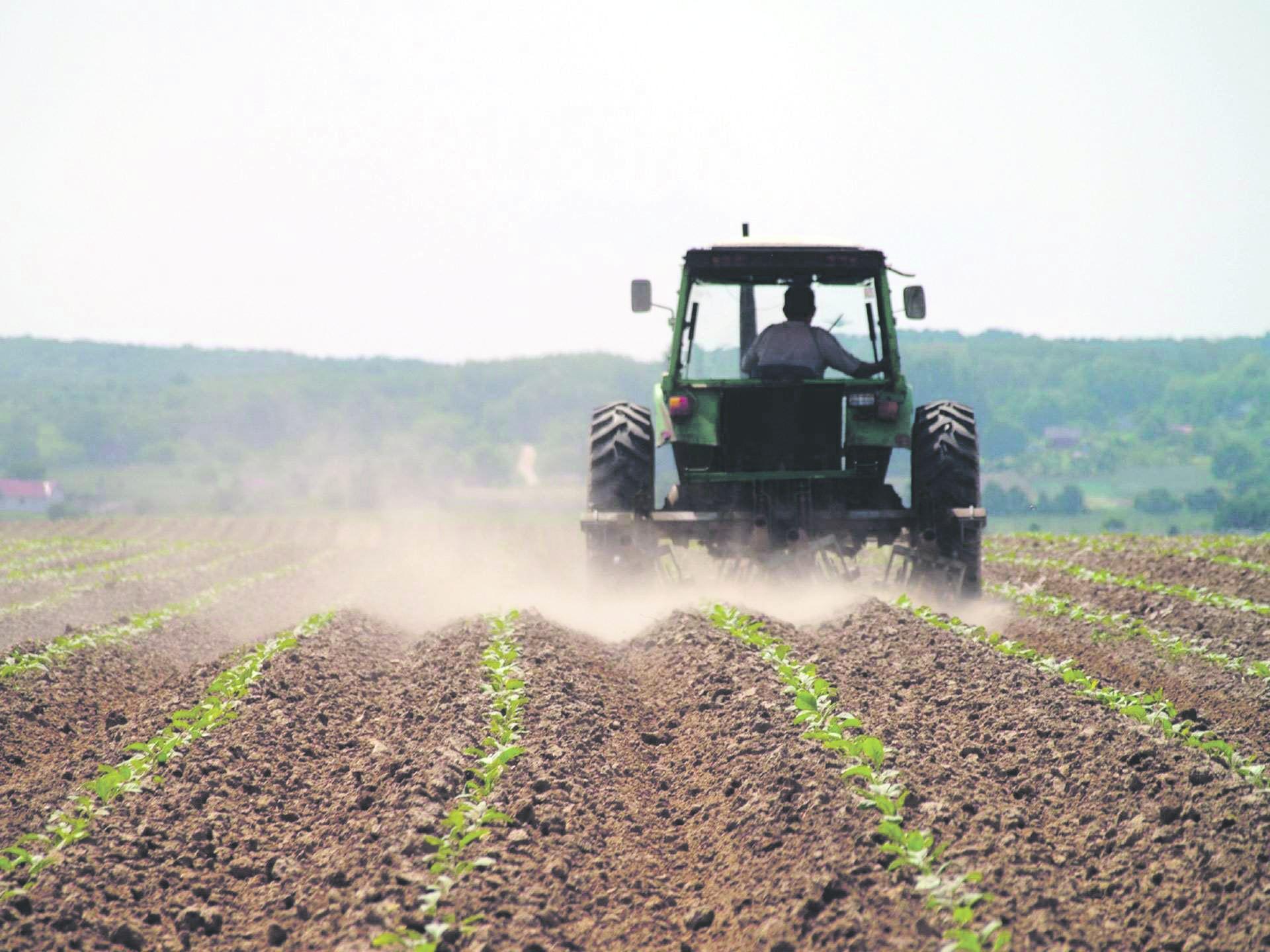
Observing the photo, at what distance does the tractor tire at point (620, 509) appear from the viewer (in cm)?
1057

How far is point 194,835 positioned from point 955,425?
735cm

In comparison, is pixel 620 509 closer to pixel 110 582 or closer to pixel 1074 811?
pixel 1074 811

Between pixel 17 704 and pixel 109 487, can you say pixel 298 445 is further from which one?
pixel 17 704

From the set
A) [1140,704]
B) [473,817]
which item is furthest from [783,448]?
[473,817]

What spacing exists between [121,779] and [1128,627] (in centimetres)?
776

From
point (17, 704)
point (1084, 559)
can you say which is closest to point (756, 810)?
point (17, 704)

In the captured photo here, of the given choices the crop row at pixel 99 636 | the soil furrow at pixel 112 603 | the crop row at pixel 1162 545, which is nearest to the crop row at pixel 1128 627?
the crop row at pixel 1162 545

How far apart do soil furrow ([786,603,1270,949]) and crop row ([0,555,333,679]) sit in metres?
5.91

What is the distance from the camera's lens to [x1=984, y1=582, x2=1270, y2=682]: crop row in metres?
8.37

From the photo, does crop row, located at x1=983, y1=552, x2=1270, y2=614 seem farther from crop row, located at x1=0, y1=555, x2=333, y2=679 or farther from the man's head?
crop row, located at x1=0, y1=555, x2=333, y2=679

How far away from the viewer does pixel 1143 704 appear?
655 cm

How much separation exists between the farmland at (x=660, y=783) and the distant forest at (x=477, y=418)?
4209cm

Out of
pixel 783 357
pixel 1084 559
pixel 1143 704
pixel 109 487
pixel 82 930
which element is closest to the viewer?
pixel 82 930

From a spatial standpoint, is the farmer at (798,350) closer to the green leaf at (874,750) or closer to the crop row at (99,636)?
the green leaf at (874,750)
